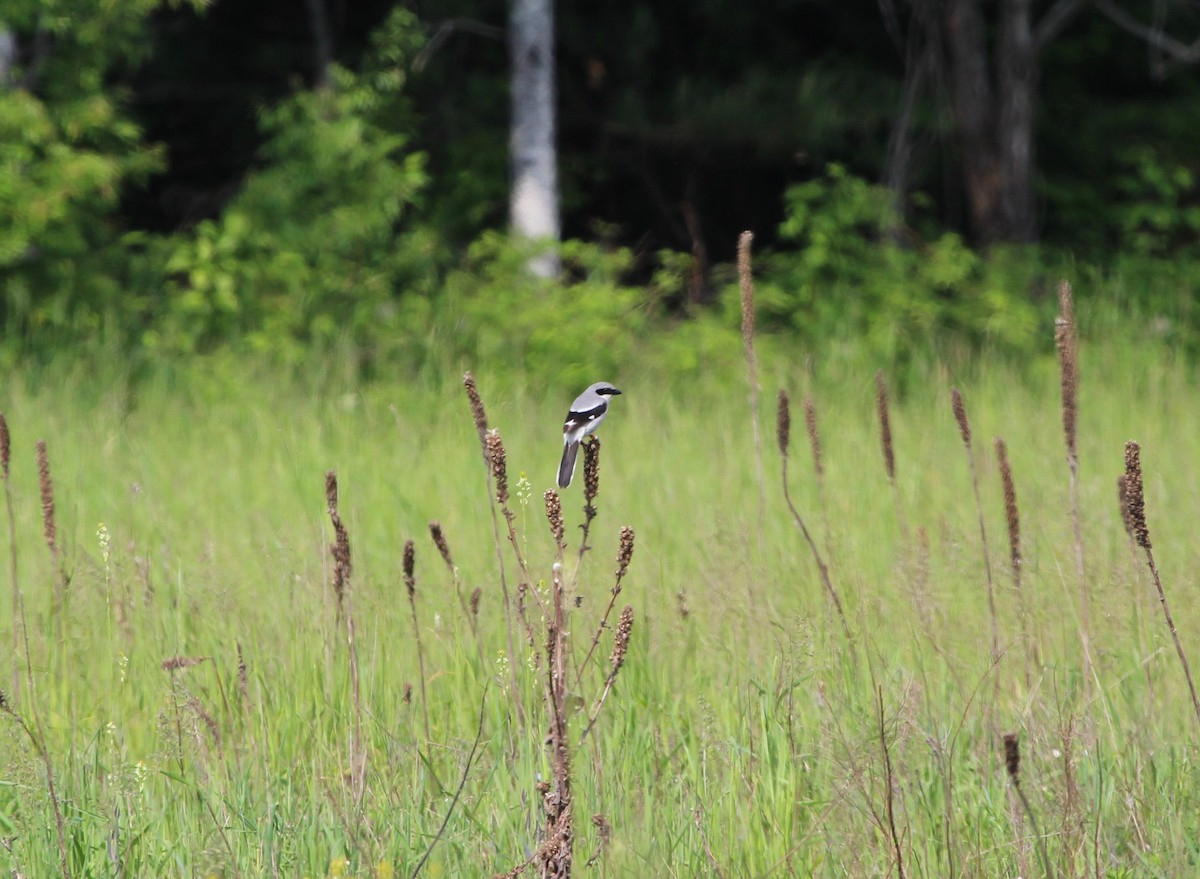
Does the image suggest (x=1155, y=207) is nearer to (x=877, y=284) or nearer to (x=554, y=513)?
(x=877, y=284)

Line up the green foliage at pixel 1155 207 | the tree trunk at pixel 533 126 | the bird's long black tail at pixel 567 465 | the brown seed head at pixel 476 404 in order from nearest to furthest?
1. the brown seed head at pixel 476 404
2. the bird's long black tail at pixel 567 465
3. the tree trunk at pixel 533 126
4. the green foliage at pixel 1155 207

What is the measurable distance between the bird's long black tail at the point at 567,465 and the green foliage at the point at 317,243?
20.6ft

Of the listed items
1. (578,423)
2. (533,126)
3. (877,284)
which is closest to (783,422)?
(578,423)

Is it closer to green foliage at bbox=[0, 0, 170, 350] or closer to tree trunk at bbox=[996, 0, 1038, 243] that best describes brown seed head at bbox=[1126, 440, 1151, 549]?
green foliage at bbox=[0, 0, 170, 350]

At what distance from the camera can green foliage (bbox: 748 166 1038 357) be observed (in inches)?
397

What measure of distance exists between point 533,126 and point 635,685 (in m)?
8.44

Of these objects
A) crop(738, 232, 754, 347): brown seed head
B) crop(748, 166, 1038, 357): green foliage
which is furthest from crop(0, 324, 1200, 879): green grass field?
crop(748, 166, 1038, 357): green foliage

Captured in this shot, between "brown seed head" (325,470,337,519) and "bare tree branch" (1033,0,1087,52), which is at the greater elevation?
"bare tree branch" (1033,0,1087,52)

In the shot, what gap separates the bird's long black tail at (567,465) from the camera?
2708 mm

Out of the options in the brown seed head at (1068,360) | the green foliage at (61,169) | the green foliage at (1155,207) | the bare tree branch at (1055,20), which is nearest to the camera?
the brown seed head at (1068,360)

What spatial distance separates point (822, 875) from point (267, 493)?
3.66 meters

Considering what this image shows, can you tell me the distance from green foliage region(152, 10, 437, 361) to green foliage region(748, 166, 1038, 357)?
2.51 metres

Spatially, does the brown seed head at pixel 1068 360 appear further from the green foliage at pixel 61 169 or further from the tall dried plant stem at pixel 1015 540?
the green foliage at pixel 61 169

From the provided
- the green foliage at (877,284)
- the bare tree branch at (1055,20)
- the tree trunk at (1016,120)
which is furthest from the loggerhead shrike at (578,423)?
the bare tree branch at (1055,20)
